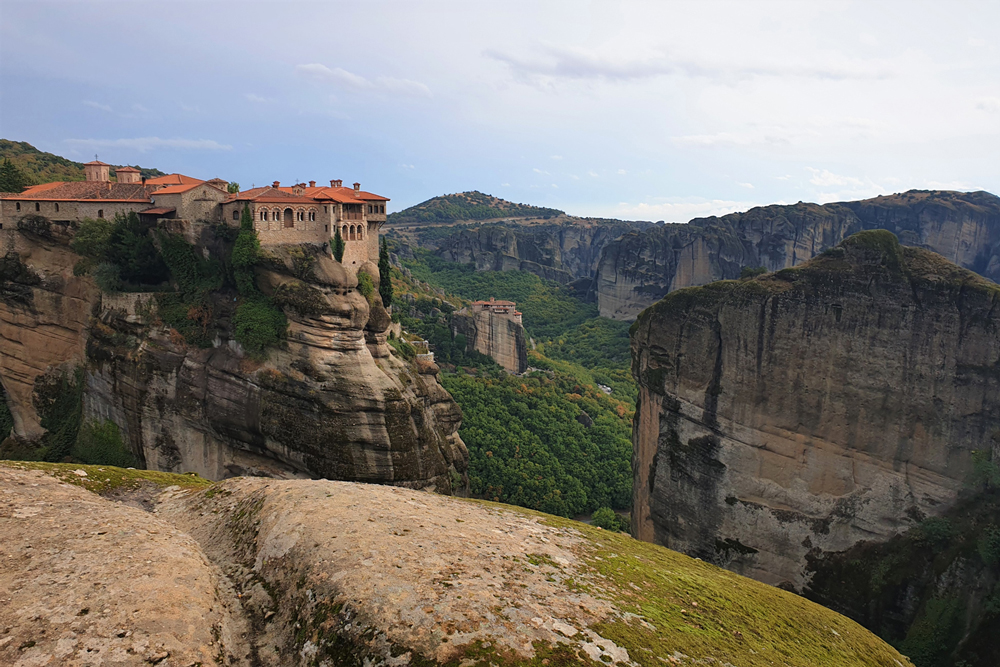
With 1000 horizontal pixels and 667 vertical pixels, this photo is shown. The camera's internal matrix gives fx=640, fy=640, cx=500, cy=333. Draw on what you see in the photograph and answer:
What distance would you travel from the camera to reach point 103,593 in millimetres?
12258

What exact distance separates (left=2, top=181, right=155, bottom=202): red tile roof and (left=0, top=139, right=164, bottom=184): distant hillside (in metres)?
7.12

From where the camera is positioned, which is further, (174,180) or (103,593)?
(174,180)

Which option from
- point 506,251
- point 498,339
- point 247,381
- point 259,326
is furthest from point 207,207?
point 506,251

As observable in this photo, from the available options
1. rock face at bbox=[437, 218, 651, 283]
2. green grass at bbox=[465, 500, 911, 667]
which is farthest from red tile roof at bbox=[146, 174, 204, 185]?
rock face at bbox=[437, 218, 651, 283]

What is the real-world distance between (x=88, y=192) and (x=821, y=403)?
43.1m

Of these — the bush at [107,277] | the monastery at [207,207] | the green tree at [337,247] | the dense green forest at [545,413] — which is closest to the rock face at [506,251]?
the dense green forest at [545,413]

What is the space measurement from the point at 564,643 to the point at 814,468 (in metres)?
20.5

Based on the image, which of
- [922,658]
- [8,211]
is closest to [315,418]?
[8,211]

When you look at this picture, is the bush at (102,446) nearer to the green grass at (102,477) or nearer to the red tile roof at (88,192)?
the red tile roof at (88,192)

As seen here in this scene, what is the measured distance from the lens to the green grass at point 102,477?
19312 mm

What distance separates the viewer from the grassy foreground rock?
11602 millimetres

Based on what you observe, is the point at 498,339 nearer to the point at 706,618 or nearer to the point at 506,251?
the point at 706,618

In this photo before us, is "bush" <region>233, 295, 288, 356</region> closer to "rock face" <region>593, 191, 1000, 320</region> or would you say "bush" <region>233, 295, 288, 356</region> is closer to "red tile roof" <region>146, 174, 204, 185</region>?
"red tile roof" <region>146, 174, 204, 185</region>

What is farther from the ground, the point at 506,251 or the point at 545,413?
the point at 506,251
